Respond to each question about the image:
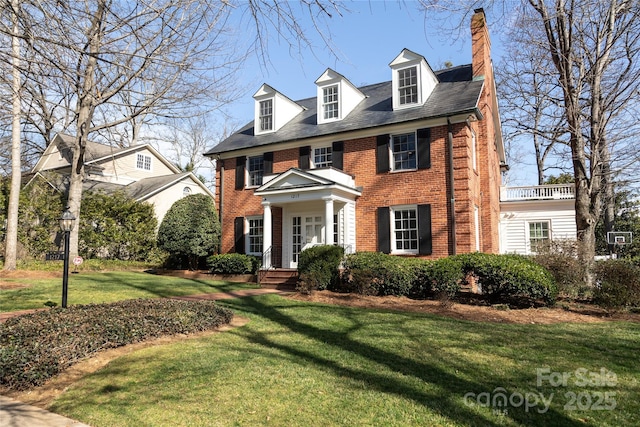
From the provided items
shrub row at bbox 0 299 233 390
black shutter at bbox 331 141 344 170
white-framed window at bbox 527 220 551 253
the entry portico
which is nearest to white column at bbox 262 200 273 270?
the entry portico

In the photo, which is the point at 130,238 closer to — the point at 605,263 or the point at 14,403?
the point at 14,403

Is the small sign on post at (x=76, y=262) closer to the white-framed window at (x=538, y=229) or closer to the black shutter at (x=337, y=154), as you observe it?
the black shutter at (x=337, y=154)

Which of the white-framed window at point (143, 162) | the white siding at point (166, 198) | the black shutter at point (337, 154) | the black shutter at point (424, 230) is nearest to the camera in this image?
the black shutter at point (424, 230)

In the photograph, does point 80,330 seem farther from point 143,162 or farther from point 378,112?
point 143,162

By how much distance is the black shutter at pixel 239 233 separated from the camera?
1712cm

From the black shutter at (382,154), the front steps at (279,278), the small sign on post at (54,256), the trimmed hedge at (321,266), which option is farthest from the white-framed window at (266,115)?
the small sign on post at (54,256)

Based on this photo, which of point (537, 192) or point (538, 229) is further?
point (537, 192)

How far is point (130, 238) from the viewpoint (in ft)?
63.3

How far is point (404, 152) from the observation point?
1415cm

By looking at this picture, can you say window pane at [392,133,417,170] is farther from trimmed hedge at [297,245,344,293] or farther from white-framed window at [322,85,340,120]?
trimmed hedge at [297,245,344,293]

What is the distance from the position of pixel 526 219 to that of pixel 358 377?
18.1 meters

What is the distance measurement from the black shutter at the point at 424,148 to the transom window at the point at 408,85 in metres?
1.72

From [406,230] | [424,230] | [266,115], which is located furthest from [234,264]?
[424,230]


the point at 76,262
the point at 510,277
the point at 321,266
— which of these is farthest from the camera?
the point at 76,262
